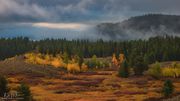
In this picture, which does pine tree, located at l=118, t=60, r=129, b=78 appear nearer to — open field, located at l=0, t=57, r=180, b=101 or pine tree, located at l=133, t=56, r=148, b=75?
open field, located at l=0, t=57, r=180, b=101

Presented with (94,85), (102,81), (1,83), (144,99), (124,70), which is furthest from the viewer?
(124,70)

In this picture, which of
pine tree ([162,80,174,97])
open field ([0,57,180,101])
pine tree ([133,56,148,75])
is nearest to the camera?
pine tree ([162,80,174,97])

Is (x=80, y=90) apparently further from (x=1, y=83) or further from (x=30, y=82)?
(x=1, y=83)

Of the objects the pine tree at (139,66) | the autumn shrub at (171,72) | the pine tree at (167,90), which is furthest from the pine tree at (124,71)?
the pine tree at (167,90)

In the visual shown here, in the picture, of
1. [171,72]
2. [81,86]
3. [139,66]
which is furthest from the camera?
[139,66]

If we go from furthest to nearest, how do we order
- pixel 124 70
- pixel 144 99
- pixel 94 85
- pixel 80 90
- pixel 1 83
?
pixel 124 70
pixel 94 85
pixel 80 90
pixel 144 99
pixel 1 83

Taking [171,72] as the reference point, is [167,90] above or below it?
below

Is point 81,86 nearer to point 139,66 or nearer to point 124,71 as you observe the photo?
point 124,71

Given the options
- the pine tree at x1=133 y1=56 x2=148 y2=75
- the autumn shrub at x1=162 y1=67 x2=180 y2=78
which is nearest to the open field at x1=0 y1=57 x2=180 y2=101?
the autumn shrub at x1=162 y1=67 x2=180 y2=78

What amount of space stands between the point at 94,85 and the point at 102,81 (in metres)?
13.2

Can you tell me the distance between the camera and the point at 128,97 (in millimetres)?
113938

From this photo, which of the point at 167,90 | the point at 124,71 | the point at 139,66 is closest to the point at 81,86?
the point at 124,71

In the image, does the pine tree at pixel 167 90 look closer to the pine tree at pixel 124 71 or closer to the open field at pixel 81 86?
the open field at pixel 81 86

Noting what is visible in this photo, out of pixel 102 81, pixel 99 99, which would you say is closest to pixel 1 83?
pixel 99 99
